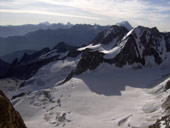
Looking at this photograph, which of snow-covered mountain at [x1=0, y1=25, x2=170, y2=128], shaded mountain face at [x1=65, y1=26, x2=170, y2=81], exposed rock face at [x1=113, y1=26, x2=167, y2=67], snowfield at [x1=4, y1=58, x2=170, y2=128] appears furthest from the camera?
exposed rock face at [x1=113, y1=26, x2=167, y2=67]

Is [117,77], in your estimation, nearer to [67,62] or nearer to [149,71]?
[149,71]

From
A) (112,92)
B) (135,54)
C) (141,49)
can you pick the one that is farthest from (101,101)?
(141,49)

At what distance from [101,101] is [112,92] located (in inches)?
285

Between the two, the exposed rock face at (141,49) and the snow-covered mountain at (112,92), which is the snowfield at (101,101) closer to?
the snow-covered mountain at (112,92)

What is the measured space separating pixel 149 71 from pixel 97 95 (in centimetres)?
3044

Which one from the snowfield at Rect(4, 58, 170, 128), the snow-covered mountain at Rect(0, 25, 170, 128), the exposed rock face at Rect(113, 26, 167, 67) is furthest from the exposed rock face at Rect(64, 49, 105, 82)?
the exposed rock face at Rect(113, 26, 167, 67)

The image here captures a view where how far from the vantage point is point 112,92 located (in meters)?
53.8

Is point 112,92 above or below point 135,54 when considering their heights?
below

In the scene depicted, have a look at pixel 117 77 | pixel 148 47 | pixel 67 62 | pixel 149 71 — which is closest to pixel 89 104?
pixel 117 77

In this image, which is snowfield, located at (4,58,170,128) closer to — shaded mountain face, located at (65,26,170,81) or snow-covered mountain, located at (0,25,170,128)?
snow-covered mountain, located at (0,25,170,128)

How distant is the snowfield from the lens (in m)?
36.4

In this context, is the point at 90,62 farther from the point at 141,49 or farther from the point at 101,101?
the point at 101,101

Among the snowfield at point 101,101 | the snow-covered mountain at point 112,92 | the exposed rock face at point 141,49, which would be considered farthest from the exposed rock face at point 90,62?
the exposed rock face at point 141,49

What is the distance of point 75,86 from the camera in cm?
5922
